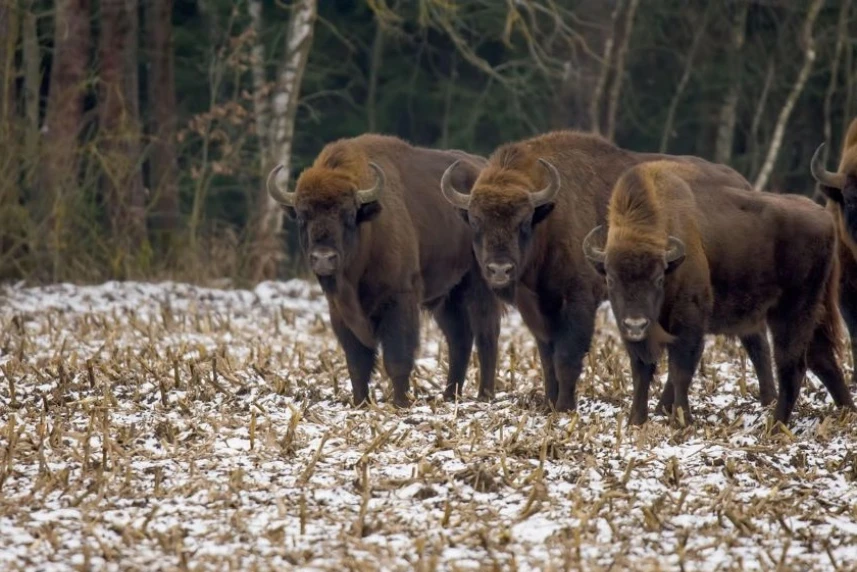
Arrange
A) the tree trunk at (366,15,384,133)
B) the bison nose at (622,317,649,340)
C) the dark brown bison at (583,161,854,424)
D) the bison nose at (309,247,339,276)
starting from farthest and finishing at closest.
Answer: the tree trunk at (366,15,384,133), the bison nose at (309,247,339,276), the dark brown bison at (583,161,854,424), the bison nose at (622,317,649,340)

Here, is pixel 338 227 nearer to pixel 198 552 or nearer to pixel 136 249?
pixel 198 552

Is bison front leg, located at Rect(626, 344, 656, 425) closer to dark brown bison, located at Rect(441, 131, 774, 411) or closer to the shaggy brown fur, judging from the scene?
dark brown bison, located at Rect(441, 131, 774, 411)

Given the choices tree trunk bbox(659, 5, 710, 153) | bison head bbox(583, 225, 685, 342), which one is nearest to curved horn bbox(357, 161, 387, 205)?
bison head bbox(583, 225, 685, 342)

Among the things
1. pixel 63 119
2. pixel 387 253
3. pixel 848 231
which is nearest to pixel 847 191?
pixel 848 231

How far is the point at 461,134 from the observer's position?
27.4 meters

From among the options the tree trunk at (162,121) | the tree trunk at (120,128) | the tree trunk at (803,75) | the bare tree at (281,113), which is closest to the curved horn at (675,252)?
the tree trunk at (120,128)

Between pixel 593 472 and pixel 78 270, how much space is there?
42.2 ft

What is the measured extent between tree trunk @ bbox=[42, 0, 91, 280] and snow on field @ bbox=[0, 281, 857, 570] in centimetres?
800

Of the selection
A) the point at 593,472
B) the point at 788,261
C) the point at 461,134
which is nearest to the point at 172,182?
the point at 461,134

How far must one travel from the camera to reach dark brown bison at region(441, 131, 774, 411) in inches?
380

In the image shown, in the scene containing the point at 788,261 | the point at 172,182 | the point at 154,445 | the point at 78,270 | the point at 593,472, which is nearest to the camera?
the point at 593,472

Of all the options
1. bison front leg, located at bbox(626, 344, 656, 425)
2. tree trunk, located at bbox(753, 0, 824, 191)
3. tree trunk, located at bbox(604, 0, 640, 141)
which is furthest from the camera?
tree trunk, located at bbox(753, 0, 824, 191)

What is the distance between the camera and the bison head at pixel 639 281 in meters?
8.61

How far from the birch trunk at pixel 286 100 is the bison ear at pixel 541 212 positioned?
11.1m
